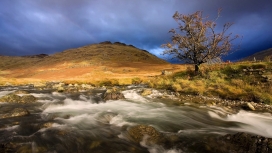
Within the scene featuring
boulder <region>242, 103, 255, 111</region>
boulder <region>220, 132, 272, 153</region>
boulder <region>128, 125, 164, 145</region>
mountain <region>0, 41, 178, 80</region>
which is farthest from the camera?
mountain <region>0, 41, 178, 80</region>

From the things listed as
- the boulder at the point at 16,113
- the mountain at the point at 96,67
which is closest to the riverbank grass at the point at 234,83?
the boulder at the point at 16,113

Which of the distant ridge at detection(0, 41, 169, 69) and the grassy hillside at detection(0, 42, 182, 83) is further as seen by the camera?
the distant ridge at detection(0, 41, 169, 69)

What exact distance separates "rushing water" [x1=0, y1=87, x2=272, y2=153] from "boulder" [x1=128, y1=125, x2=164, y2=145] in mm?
220

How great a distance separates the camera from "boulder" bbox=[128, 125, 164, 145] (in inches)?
240

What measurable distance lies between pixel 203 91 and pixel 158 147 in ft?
30.8

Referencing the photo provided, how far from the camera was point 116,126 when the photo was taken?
7879 mm

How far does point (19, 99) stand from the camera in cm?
1325

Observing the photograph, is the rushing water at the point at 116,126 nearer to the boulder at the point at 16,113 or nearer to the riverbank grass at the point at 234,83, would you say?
the boulder at the point at 16,113

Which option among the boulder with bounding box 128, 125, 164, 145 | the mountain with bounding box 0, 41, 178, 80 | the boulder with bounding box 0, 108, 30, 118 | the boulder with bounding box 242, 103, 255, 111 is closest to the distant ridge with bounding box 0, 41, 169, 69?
the mountain with bounding box 0, 41, 178, 80

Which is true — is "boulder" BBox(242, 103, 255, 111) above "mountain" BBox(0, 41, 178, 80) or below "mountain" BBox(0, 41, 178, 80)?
below

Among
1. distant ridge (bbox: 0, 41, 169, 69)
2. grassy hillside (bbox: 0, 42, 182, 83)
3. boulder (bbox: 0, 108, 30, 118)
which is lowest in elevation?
boulder (bbox: 0, 108, 30, 118)

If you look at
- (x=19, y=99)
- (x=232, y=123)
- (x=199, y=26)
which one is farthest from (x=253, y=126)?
(x=19, y=99)

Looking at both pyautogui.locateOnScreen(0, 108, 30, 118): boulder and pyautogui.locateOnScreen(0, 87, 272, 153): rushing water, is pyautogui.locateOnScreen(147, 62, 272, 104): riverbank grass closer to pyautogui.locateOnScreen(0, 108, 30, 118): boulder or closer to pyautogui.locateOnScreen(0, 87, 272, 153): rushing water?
pyautogui.locateOnScreen(0, 87, 272, 153): rushing water

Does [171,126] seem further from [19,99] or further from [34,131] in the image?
[19,99]
